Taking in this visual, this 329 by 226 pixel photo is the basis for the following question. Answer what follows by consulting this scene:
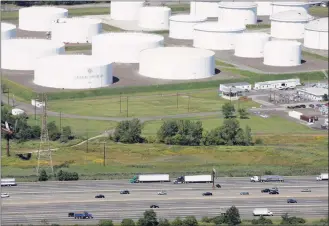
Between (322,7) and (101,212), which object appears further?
(322,7)

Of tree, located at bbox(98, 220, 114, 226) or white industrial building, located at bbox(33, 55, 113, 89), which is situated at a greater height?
tree, located at bbox(98, 220, 114, 226)

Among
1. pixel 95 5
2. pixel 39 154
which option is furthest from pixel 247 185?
pixel 95 5

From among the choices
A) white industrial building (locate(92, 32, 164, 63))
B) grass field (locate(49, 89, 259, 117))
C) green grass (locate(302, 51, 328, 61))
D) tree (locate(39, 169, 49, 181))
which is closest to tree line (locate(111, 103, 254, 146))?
grass field (locate(49, 89, 259, 117))

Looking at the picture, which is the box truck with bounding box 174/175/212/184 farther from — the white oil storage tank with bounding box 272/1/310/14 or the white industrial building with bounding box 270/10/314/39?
the white oil storage tank with bounding box 272/1/310/14

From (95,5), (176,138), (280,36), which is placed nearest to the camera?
(176,138)

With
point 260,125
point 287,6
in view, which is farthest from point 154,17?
point 260,125

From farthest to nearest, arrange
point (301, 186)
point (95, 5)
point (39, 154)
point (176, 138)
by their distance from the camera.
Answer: point (95, 5)
point (176, 138)
point (39, 154)
point (301, 186)

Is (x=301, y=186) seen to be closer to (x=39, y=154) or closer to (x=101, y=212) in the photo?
(x=101, y=212)
